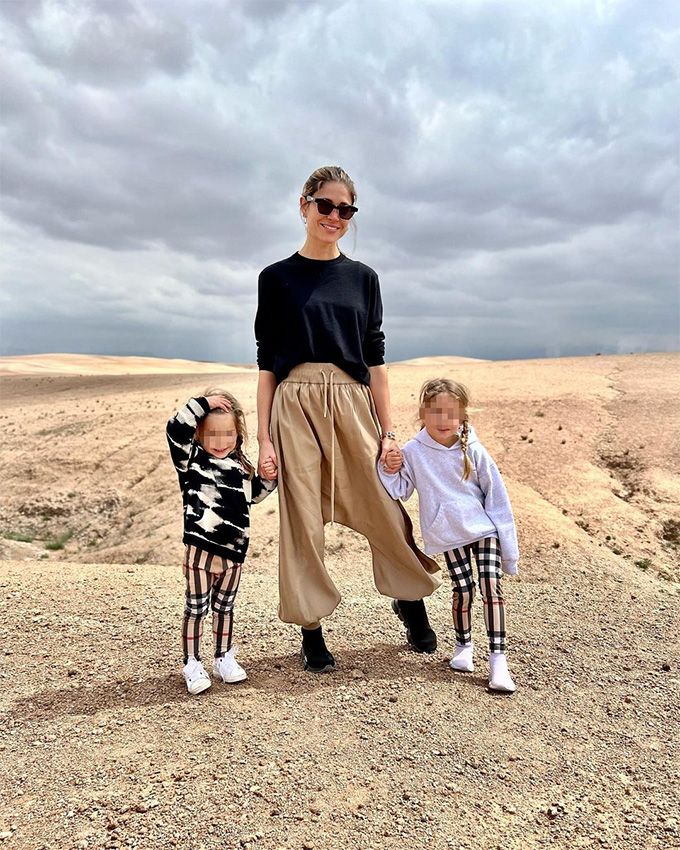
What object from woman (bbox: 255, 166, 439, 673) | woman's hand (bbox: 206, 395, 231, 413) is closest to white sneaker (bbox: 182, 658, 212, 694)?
woman (bbox: 255, 166, 439, 673)

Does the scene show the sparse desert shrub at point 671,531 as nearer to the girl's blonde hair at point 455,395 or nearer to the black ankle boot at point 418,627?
the black ankle boot at point 418,627

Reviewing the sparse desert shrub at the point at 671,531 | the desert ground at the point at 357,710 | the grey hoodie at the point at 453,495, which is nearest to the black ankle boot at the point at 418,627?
the desert ground at the point at 357,710

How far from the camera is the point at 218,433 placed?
4238 mm

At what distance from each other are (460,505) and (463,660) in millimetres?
1098

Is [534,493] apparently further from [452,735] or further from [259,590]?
[452,735]

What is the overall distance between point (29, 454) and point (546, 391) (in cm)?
1147

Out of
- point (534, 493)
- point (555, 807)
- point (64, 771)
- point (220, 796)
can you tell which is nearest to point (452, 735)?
point (555, 807)

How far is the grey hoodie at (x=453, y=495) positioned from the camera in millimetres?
4426

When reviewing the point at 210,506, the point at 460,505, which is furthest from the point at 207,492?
the point at 460,505

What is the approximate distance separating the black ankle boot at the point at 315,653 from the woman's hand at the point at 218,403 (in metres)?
1.64

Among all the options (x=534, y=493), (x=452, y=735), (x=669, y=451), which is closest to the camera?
(x=452, y=735)

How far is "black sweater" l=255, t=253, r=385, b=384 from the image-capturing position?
4258 mm

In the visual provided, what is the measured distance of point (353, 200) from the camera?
4.38 m

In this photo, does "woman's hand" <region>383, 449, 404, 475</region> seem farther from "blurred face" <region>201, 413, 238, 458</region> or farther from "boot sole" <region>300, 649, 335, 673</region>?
"boot sole" <region>300, 649, 335, 673</region>
